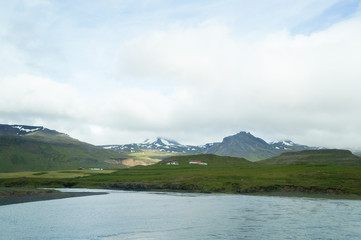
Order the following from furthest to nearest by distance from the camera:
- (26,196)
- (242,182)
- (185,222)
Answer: (242,182) < (26,196) < (185,222)

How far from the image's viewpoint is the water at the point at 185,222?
47094mm

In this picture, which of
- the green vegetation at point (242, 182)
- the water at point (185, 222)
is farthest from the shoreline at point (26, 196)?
the green vegetation at point (242, 182)

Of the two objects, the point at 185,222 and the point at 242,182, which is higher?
the point at 242,182

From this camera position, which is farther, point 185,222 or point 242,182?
point 242,182

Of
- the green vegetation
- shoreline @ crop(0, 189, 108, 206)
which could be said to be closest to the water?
shoreline @ crop(0, 189, 108, 206)

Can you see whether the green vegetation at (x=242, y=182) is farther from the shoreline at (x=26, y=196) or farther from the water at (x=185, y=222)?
the shoreline at (x=26, y=196)

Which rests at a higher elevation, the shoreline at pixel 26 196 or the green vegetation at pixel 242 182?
the green vegetation at pixel 242 182

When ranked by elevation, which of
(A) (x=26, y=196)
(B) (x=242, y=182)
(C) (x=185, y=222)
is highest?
(B) (x=242, y=182)

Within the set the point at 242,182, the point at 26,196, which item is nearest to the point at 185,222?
the point at 26,196

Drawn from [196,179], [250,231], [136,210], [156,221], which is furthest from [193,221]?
[196,179]

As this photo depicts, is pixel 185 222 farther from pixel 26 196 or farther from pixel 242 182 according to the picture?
pixel 242 182

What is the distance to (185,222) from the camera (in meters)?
58.5

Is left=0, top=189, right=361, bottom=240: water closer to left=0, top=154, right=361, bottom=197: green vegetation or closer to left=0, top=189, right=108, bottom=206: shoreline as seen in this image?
left=0, top=189, right=108, bottom=206: shoreline

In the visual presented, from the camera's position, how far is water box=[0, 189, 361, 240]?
155ft
